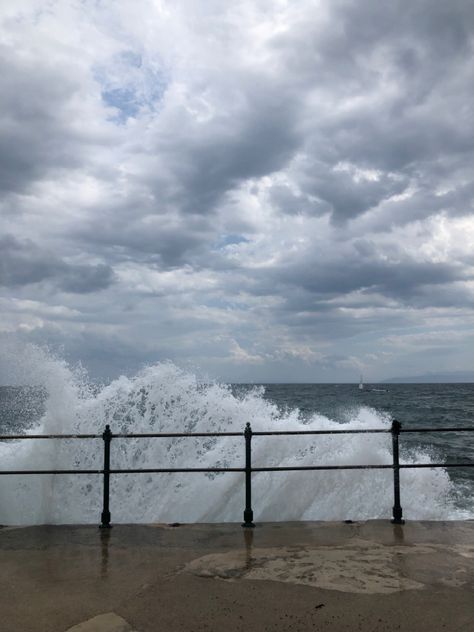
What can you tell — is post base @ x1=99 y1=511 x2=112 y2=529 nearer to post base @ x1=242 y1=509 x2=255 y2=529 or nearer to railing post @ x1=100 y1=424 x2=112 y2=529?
railing post @ x1=100 y1=424 x2=112 y2=529

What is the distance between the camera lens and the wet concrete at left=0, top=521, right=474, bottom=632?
10.9ft

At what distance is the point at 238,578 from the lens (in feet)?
13.2

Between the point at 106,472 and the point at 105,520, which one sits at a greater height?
the point at 106,472

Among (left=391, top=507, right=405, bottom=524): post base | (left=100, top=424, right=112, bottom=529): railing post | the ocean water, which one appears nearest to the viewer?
(left=100, top=424, right=112, bottom=529): railing post

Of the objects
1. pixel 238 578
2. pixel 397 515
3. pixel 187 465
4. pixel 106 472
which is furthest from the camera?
pixel 187 465

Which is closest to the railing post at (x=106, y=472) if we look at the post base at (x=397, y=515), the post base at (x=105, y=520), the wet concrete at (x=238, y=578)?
the post base at (x=105, y=520)

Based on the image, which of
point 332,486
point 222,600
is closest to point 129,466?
point 332,486

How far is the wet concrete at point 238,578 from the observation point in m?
3.33

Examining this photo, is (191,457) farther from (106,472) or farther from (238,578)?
(238,578)

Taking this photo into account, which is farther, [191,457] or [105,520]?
[191,457]

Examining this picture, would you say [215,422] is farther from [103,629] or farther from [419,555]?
[103,629]

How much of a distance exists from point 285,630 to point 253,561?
1283 millimetres

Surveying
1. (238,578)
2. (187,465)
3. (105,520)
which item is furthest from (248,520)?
(187,465)

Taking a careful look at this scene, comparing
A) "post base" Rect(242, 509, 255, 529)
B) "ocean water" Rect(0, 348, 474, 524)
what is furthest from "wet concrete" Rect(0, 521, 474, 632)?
"ocean water" Rect(0, 348, 474, 524)
